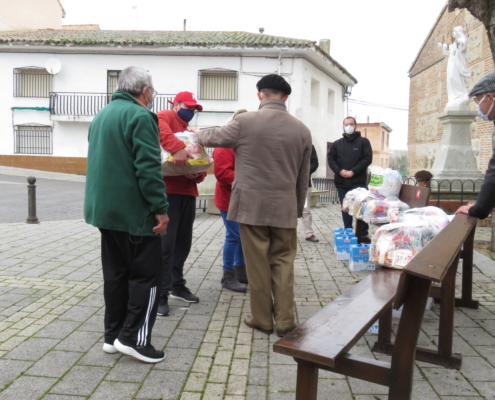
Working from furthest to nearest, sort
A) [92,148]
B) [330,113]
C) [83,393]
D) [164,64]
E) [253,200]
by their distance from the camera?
[330,113] → [164,64] → [253,200] → [92,148] → [83,393]

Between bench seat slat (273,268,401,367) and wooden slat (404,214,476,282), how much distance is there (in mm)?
488

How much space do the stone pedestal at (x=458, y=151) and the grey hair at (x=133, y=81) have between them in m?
8.09

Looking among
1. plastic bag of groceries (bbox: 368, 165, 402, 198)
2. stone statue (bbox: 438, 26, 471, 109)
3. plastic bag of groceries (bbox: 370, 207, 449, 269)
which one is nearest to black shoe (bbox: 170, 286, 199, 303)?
plastic bag of groceries (bbox: 370, 207, 449, 269)

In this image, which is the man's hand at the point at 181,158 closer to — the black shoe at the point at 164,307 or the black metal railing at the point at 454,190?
the black shoe at the point at 164,307

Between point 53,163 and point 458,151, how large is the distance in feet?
72.1

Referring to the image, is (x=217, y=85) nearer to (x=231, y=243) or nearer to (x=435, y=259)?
(x=231, y=243)

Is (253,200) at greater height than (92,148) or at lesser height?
lesser

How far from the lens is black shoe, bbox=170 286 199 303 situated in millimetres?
4836

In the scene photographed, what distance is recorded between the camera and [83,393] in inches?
117

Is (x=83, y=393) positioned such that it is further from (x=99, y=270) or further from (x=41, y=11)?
(x=41, y=11)

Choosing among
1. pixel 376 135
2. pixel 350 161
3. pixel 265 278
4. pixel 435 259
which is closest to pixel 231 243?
pixel 265 278

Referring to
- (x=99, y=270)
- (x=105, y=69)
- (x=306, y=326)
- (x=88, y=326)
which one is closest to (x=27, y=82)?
(x=105, y=69)

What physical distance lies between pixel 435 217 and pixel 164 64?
77.1 ft

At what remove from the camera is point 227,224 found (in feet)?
17.5
